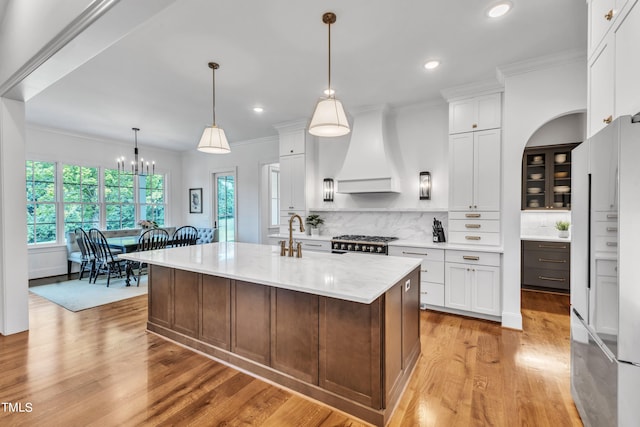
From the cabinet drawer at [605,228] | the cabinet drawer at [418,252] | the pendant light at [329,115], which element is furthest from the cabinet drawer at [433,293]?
the pendant light at [329,115]

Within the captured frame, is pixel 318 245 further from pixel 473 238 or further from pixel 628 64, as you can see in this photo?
pixel 628 64

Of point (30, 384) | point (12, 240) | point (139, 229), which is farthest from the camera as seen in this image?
point (139, 229)

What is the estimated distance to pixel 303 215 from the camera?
16.8 ft

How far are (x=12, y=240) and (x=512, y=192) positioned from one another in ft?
17.2

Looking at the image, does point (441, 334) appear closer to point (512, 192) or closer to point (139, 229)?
point (512, 192)

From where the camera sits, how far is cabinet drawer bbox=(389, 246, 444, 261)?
12.1ft

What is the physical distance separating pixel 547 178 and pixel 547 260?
1.26 meters

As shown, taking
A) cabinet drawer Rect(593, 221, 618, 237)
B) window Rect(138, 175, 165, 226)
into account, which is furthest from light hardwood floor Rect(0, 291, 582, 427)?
window Rect(138, 175, 165, 226)

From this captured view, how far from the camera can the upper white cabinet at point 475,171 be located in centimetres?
346

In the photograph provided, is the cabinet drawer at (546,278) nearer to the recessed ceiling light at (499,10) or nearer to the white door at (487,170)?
the white door at (487,170)

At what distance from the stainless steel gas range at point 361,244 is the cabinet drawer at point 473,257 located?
2.54ft

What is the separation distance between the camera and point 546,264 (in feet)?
14.8

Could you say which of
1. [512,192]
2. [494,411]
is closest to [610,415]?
[494,411]

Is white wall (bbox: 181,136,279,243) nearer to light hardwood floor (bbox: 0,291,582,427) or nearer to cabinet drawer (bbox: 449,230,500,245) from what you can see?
light hardwood floor (bbox: 0,291,582,427)
